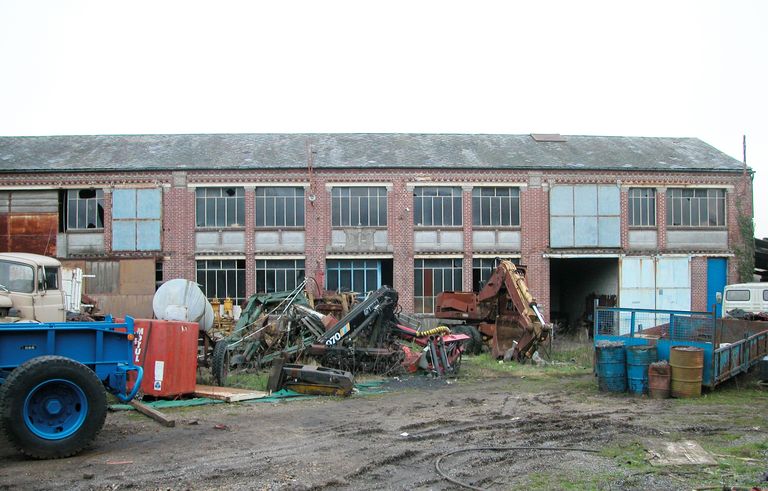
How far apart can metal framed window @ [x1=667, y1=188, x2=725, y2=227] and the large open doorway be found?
341 centimetres

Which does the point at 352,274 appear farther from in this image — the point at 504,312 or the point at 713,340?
the point at 713,340

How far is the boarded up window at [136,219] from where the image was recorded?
2892 cm

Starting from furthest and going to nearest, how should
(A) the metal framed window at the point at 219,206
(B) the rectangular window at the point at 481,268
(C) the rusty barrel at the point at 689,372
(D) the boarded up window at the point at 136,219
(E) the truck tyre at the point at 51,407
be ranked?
(B) the rectangular window at the point at 481,268 → (A) the metal framed window at the point at 219,206 → (D) the boarded up window at the point at 136,219 → (C) the rusty barrel at the point at 689,372 → (E) the truck tyre at the point at 51,407

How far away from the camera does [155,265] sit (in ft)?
95.0

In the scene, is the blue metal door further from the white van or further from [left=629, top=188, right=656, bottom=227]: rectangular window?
the white van

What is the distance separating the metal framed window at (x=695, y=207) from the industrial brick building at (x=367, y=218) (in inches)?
2.3

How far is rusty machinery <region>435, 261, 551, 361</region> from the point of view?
18938mm

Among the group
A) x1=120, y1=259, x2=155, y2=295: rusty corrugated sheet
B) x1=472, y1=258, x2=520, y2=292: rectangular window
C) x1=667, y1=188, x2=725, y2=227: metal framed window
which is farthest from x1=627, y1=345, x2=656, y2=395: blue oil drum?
x1=120, y1=259, x2=155, y2=295: rusty corrugated sheet

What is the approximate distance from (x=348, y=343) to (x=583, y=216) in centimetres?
1695

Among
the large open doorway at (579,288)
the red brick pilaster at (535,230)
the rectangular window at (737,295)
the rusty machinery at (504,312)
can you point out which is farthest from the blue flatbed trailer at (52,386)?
the large open doorway at (579,288)

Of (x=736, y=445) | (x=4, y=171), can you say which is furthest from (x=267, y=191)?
(x=736, y=445)

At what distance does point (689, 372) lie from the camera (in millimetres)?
13375

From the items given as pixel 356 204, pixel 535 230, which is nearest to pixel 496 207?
pixel 535 230

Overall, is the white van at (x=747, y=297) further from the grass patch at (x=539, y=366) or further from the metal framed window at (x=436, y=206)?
the metal framed window at (x=436, y=206)
